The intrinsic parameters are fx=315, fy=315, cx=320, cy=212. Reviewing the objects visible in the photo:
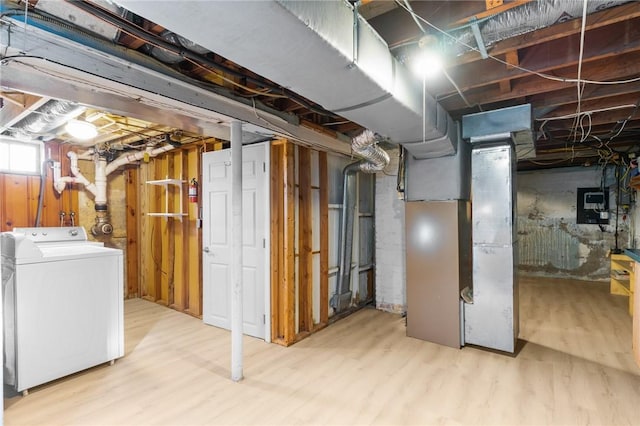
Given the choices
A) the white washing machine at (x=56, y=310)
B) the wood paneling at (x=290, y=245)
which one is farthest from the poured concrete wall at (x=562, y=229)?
the white washing machine at (x=56, y=310)

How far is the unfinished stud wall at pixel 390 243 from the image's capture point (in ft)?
14.2

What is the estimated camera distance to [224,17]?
1.10m

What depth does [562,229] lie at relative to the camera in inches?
254

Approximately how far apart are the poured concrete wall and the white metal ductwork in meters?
5.94

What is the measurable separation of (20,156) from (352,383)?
4846 millimetres

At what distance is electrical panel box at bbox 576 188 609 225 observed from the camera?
596cm

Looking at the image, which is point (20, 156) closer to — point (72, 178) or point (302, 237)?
point (72, 178)

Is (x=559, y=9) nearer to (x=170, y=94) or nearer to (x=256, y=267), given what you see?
(x=170, y=94)

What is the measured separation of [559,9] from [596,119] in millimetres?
2676

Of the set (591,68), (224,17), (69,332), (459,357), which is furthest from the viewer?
(459,357)

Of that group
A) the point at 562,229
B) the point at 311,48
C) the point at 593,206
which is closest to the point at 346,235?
the point at 311,48

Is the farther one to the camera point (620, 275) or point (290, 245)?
point (620, 275)

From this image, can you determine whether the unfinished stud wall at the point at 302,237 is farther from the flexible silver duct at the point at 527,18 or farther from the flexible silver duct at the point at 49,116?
the flexible silver duct at the point at 527,18

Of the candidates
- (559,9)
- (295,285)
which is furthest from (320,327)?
(559,9)
